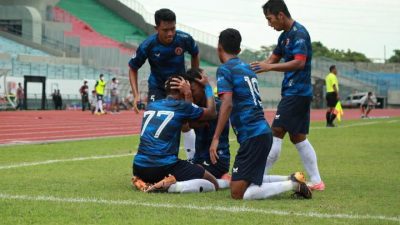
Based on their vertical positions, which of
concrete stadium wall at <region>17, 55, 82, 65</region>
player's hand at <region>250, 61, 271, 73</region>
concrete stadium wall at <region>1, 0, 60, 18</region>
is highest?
concrete stadium wall at <region>1, 0, 60, 18</region>

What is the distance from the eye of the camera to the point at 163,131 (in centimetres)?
922

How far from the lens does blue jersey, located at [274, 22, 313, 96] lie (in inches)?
385

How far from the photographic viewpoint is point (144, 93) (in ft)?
172

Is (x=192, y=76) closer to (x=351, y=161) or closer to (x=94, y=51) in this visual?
(x=351, y=161)

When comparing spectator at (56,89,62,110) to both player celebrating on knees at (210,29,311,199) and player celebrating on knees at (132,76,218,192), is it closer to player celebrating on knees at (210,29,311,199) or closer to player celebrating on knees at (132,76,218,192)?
player celebrating on knees at (132,76,218,192)

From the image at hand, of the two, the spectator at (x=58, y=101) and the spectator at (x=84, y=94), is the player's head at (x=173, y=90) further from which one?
the spectator at (x=58, y=101)

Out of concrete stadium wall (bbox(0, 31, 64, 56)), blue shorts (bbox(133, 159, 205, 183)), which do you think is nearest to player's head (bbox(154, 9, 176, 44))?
blue shorts (bbox(133, 159, 205, 183))

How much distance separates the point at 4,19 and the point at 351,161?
51.4 meters

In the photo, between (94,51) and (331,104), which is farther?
(94,51)

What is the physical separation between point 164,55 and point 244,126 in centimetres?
239

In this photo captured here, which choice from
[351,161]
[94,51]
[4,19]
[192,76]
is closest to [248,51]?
[94,51]

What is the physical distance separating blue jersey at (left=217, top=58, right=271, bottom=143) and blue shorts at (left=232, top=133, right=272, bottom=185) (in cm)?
7

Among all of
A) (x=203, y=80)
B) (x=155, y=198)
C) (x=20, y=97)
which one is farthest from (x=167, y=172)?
(x=20, y=97)

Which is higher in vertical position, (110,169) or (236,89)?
(236,89)
